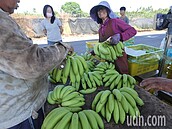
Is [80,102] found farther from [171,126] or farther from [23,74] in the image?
[171,126]

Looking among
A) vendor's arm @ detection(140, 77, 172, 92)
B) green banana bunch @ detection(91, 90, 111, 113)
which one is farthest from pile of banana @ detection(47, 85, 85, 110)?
vendor's arm @ detection(140, 77, 172, 92)

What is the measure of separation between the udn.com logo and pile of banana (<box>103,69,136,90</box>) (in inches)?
19.9

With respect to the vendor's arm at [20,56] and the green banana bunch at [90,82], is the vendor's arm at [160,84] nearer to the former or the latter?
the green banana bunch at [90,82]

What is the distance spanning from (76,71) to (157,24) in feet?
4.83

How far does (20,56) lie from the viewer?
1.07 metres

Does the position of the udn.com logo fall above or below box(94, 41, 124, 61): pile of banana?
below

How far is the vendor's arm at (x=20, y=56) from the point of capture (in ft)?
3.41

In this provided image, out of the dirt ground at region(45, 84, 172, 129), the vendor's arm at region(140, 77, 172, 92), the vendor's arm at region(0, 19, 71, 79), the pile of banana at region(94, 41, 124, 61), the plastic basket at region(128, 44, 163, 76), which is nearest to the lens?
the vendor's arm at region(0, 19, 71, 79)

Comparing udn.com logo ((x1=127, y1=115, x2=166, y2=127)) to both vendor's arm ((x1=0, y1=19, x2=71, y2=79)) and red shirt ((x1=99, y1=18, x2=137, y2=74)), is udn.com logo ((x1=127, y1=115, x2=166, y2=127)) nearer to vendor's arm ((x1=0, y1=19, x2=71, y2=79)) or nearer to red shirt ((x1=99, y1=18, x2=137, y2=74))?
vendor's arm ((x1=0, y1=19, x2=71, y2=79))

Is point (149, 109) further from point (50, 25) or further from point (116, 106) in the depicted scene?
point (50, 25)

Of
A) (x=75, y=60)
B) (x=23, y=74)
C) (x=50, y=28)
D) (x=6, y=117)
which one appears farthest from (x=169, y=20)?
(x=50, y=28)

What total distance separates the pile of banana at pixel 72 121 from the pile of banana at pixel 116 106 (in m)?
0.14

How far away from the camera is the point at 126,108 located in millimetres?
1475

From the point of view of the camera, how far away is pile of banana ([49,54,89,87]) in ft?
6.04
